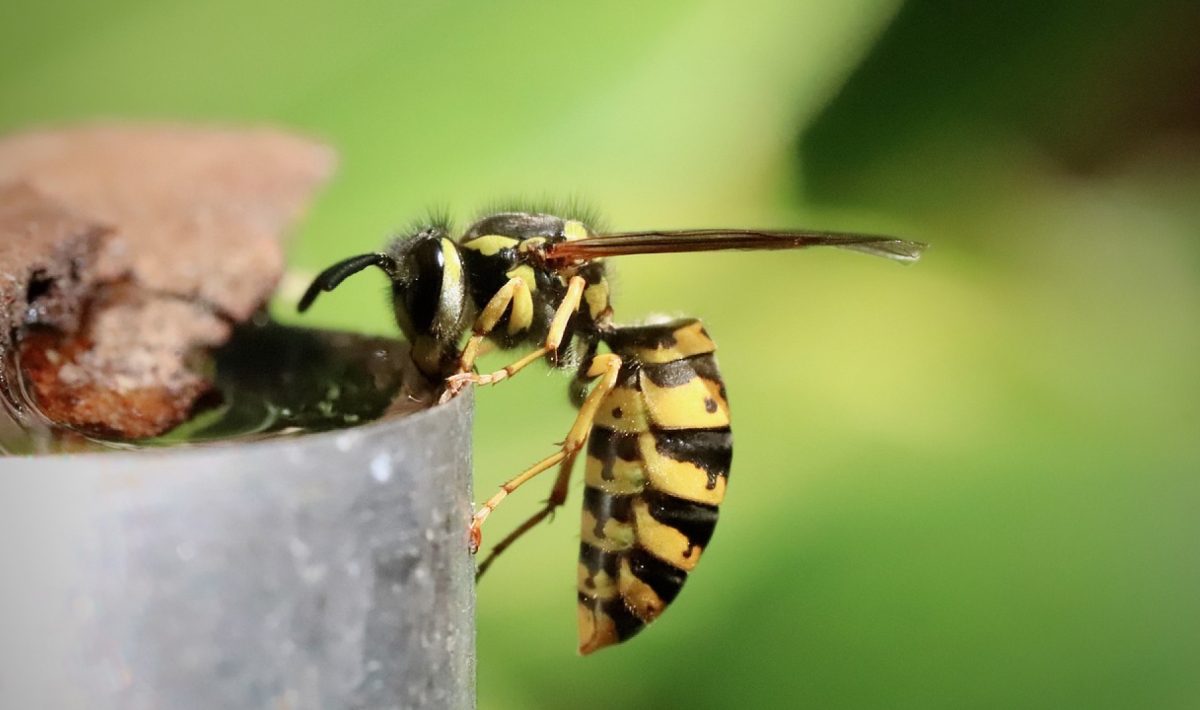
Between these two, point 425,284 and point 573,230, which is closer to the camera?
point 425,284

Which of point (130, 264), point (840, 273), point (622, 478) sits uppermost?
point (840, 273)

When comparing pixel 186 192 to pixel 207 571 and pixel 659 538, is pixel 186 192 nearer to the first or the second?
pixel 659 538

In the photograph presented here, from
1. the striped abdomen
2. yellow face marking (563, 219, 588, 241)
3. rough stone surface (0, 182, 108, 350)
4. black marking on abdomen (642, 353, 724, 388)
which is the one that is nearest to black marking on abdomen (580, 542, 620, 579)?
the striped abdomen

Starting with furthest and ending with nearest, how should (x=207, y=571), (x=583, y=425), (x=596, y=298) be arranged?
(x=596, y=298) → (x=583, y=425) → (x=207, y=571)

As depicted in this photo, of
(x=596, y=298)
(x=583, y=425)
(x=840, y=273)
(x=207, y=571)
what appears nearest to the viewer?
(x=207, y=571)

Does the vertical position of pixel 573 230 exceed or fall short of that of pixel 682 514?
it exceeds it

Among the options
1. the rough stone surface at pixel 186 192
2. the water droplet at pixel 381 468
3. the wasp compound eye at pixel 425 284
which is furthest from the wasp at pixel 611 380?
the water droplet at pixel 381 468

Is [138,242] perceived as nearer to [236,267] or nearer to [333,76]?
[236,267]

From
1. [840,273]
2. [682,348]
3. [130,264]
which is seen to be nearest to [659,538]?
[682,348]
